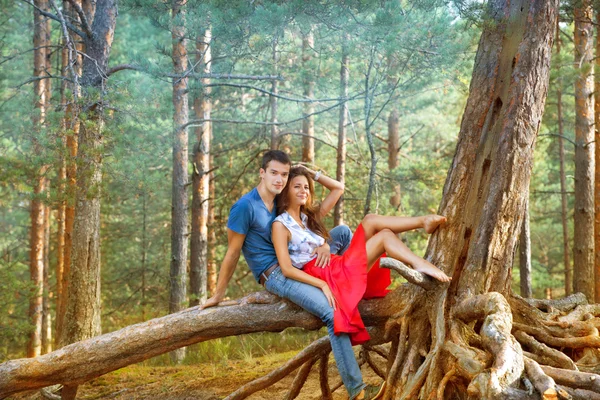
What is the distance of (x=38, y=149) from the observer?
7.17 metres

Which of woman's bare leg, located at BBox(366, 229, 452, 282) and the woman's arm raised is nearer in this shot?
woman's bare leg, located at BBox(366, 229, 452, 282)

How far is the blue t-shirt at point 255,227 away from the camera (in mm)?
4613

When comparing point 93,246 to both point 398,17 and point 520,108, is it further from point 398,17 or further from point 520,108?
point 520,108

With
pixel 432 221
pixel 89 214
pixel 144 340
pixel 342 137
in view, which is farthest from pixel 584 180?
pixel 89 214

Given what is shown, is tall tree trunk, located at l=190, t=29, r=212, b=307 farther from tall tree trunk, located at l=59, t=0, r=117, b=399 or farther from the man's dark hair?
the man's dark hair

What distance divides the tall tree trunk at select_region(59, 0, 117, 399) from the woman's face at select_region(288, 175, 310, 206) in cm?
334

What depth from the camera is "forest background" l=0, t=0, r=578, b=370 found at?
711 centimetres

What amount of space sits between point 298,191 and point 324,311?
3.20 ft

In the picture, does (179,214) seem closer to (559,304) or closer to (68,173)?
(68,173)

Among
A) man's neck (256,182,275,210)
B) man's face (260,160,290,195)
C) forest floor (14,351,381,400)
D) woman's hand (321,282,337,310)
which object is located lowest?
forest floor (14,351,381,400)

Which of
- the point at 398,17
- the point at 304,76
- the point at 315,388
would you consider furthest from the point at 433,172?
the point at 315,388

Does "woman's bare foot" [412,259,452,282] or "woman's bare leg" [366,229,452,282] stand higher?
"woman's bare leg" [366,229,452,282]

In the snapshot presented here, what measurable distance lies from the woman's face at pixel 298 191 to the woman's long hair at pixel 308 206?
0.02 meters

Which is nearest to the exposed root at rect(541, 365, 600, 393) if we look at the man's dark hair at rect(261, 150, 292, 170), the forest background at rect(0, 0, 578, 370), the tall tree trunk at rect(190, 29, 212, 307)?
the man's dark hair at rect(261, 150, 292, 170)
